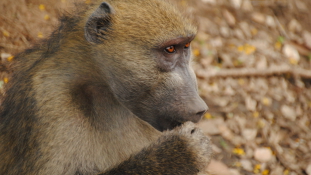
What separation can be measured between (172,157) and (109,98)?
0.69 metres

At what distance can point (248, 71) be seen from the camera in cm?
589

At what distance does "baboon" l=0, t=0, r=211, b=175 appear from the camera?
2.73 metres

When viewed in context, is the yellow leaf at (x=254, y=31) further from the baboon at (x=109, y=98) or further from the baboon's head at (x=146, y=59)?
the baboon's head at (x=146, y=59)

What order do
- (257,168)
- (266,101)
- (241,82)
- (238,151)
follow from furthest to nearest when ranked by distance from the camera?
(241,82) → (266,101) → (238,151) → (257,168)

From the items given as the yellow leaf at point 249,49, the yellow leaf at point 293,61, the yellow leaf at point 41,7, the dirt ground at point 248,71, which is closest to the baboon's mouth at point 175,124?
the dirt ground at point 248,71

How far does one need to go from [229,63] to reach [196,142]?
11.0ft

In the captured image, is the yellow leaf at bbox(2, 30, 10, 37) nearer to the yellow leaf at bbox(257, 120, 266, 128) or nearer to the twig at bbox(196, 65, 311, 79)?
the twig at bbox(196, 65, 311, 79)

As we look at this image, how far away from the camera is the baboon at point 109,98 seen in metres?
2.73

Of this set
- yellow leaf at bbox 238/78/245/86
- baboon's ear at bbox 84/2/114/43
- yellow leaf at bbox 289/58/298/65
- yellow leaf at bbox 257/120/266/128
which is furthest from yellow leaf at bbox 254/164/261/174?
baboon's ear at bbox 84/2/114/43

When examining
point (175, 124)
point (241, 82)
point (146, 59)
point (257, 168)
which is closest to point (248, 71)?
point (241, 82)

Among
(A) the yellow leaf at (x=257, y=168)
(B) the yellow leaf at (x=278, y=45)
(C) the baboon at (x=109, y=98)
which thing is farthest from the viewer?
(B) the yellow leaf at (x=278, y=45)

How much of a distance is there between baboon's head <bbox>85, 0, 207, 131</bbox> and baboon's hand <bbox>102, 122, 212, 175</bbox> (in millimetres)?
103

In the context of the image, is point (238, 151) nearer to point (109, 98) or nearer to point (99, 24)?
point (109, 98)

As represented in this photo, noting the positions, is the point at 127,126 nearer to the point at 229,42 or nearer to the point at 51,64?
the point at 51,64
